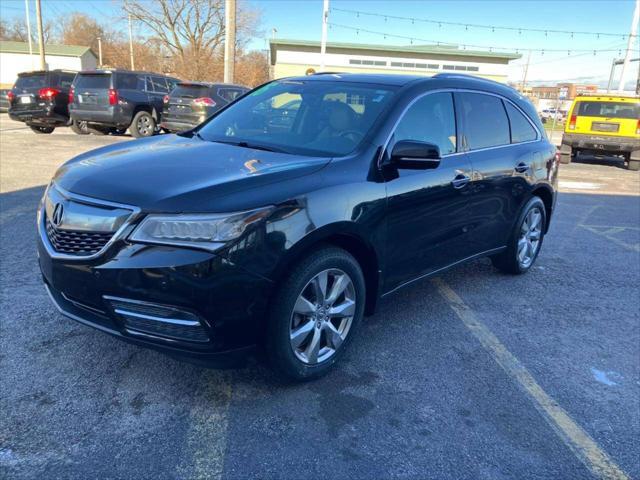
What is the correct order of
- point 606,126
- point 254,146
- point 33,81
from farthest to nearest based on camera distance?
point 33,81 < point 606,126 < point 254,146

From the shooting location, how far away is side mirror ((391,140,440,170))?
324 centimetres

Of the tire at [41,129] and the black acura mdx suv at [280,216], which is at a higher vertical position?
the black acura mdx suv at [280,216]

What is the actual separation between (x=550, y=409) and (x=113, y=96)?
46.3 feet

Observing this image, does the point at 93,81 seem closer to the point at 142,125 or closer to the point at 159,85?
the point at 142,125

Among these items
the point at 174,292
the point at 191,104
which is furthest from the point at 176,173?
the point at 191,104

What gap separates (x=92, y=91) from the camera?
1435 cm

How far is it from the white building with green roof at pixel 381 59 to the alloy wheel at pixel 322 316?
4280 cm

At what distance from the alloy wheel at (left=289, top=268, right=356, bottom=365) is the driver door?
433mm

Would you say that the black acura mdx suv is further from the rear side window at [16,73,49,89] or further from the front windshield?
the rear side window at [16,73,49,89]

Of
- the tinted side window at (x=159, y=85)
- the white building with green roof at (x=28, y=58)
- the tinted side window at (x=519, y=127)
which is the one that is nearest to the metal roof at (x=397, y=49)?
the white building with green roof at (x=28, y=58)

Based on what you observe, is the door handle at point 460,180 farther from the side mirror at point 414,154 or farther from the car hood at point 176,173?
the car hood at point 176,173

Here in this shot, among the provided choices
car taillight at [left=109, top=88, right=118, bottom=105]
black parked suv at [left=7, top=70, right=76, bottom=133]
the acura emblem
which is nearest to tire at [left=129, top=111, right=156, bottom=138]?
car taillight at [left=109, top=88, right=118, bottom=105]

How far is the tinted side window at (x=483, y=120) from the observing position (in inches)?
165

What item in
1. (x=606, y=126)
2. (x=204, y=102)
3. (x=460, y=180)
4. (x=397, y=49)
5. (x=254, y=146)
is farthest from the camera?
(x=397, y=49)
